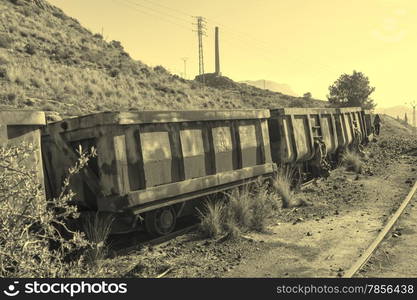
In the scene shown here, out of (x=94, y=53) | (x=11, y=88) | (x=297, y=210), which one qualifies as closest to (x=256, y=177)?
(x=297, y=210)

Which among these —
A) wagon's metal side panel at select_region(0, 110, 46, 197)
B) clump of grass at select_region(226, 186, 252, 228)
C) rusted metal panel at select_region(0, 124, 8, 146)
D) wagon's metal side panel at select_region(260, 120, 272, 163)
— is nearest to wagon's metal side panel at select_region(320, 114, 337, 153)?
wagon's metal side panel at select_region(260, 120, 272, 163)

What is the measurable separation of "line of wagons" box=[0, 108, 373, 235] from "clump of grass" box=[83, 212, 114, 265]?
0.67 ft

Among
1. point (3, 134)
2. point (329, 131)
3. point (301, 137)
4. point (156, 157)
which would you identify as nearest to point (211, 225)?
point (156, 157)

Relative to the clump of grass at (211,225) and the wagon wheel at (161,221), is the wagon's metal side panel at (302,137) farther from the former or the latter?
the wagon wheel at (161,221)

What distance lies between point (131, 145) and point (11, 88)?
14938 millimetres

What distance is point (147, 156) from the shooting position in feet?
21.5

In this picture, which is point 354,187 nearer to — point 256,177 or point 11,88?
point 256,177

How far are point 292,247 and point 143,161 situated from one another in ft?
9.04

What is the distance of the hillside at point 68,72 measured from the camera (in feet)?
67.5

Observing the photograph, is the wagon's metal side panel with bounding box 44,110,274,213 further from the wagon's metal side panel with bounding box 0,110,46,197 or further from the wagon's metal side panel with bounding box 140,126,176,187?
the wagon's metal side panel with bounding box 0,110,46,197

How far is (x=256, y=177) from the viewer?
935cm

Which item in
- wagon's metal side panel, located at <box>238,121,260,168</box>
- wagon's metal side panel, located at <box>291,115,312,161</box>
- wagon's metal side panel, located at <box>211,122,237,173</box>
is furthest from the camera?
wagon's metal side panel, located at <box>291,115,312,161</box>


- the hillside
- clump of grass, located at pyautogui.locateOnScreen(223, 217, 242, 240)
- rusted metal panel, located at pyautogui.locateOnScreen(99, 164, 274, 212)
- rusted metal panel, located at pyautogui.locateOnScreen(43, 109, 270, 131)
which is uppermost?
the hillside

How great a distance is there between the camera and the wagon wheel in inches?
273
